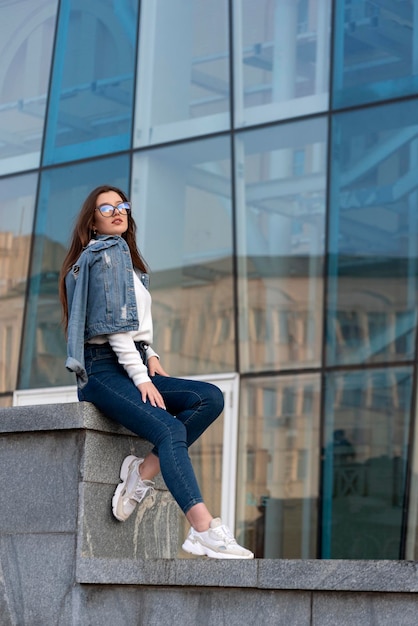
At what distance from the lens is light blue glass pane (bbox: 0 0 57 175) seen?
1609cm

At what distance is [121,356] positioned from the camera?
6.41 m

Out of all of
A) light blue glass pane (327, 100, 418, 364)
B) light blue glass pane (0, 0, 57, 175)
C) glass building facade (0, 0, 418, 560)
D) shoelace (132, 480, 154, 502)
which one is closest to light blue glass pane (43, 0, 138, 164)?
glass building facade (0, 0, 418, 560)

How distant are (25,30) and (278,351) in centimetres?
618

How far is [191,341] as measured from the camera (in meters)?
14.2

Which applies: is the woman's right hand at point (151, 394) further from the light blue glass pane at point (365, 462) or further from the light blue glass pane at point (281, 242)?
the light blue glass pane at point (281, 242)

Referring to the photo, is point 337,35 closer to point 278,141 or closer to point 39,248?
point 278,141

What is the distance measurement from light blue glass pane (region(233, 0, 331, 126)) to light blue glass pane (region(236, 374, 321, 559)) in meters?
3.12

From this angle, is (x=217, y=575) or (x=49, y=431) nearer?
(x=217, y=575)

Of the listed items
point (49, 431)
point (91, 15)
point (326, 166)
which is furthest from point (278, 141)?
point (49, 431)

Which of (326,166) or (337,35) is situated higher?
(337,35)

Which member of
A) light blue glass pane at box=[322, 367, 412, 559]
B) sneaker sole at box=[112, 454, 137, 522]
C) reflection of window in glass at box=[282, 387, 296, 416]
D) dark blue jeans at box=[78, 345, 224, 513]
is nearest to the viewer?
dark blue jeans at box=[78, 345, 224, 513]

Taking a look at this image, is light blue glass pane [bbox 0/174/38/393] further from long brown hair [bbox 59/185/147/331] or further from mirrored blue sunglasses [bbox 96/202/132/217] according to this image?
mirrored blue sunglasses [bbox 96/202/132/217]

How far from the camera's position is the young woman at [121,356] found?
6.27 metres

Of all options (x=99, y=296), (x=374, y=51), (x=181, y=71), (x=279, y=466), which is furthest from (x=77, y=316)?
(x=181, y=71)
